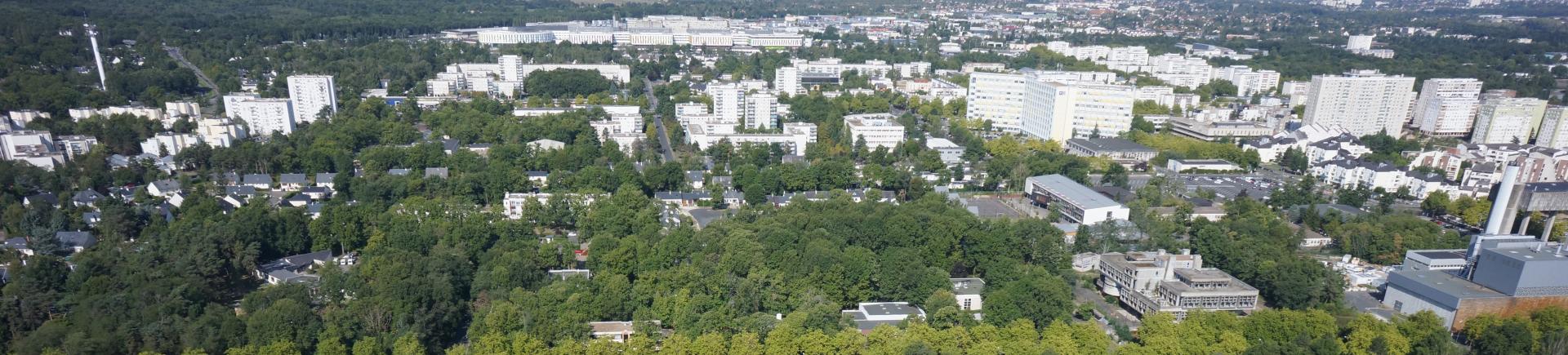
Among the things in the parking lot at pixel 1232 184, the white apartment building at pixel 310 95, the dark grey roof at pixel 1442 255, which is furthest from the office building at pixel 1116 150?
the white apartment building at pixel 310 95

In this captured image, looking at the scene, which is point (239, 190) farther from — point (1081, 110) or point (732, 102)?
point (1081, 110)

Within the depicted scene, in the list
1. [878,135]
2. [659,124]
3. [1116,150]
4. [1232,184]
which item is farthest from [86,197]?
[1232,184]

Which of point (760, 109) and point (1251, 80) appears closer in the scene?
point (760, 109)

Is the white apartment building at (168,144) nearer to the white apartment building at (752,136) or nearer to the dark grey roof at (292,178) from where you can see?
the dark grey roof at (292,178)

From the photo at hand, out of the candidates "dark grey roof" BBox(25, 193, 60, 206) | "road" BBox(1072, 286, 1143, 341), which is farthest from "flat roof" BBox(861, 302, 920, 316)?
"dark grey roof" BBox(25, 193, 60, 206)

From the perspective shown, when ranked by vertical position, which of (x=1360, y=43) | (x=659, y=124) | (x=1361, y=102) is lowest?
(x=659, y=124)

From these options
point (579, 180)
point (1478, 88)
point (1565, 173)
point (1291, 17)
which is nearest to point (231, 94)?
point (579, 180)

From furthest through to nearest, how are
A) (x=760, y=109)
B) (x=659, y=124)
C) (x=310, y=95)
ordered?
(x=659, y=124) < (x=310, y=95) < (x=760, y=109)
